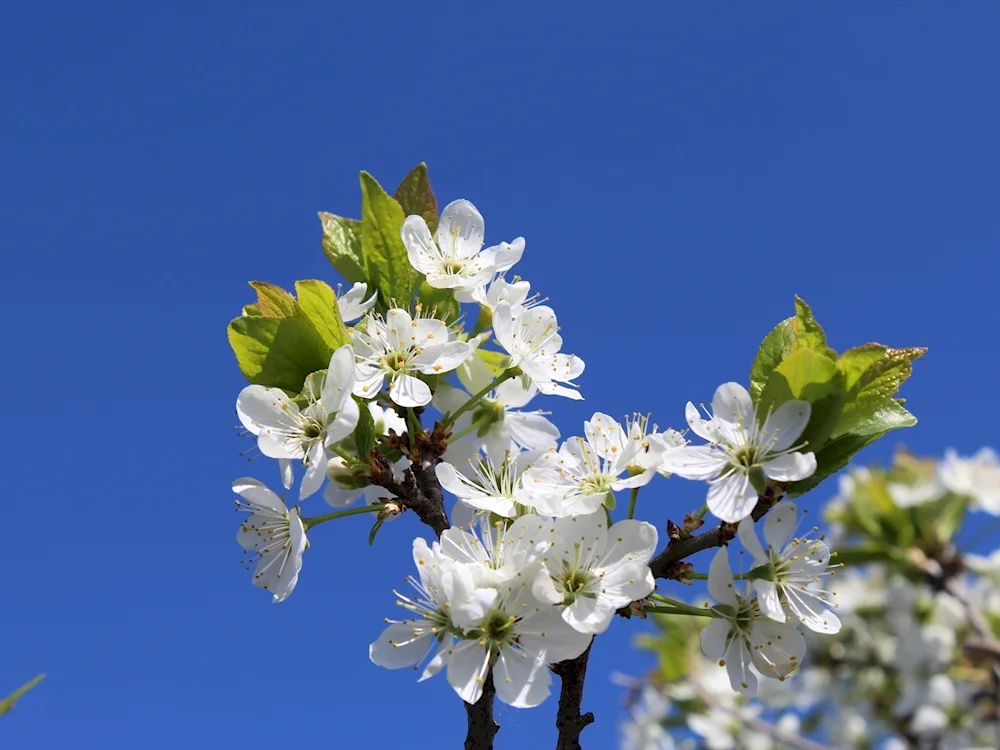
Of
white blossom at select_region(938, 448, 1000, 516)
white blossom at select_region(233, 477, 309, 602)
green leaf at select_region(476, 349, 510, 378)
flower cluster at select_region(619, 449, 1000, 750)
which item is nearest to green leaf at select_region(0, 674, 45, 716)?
white blossom at select_region(233, 477, 309, 602)

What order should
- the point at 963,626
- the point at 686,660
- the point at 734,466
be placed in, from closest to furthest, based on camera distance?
the point at 734,466, the point at 963,626, the point at 686,660

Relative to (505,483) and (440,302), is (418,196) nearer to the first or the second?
(440,302)

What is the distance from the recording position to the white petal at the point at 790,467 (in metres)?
1.33

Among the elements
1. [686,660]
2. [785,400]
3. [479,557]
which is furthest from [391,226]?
[686,660]

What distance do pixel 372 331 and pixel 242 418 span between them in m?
0.28

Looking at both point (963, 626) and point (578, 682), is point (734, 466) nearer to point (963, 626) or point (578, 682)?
point (578, 682)

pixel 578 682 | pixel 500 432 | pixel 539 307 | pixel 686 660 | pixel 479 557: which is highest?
pixel 686 660

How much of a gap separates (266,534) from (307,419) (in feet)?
0.91

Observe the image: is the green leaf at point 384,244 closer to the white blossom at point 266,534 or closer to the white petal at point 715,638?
the white blossom at point 266,534

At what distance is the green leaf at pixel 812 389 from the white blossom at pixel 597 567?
1.01ft

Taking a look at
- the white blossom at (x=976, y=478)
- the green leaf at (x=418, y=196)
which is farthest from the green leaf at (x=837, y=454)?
the white blossom at (x=976, y=478)

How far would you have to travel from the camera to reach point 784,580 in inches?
57.1

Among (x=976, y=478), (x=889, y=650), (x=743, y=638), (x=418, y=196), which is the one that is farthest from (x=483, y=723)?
(x=889, y=650)

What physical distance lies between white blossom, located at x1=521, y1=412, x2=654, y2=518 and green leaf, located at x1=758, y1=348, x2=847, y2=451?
25 centimetres
